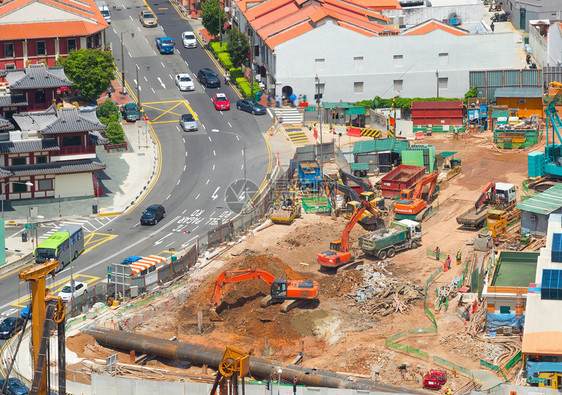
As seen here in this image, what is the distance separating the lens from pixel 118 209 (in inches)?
5281

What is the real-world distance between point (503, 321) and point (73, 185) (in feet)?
186

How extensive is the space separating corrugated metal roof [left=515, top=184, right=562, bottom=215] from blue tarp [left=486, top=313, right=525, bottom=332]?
60.7ft

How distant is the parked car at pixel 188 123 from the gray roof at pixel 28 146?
76.3 ft

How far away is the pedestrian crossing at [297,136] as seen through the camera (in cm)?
14925

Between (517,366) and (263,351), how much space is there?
2061 centimetres

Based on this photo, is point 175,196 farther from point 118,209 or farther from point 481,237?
point 481,237

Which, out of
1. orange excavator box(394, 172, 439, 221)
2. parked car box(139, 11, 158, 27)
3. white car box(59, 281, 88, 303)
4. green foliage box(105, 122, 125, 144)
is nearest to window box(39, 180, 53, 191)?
green foliage box(105, 122, 125, 144)

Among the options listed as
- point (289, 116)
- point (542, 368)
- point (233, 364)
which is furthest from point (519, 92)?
point (233, 364)

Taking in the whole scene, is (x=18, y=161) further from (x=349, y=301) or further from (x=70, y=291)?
(x=349, y=301)

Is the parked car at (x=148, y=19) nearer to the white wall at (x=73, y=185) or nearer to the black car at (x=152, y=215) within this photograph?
the white wall at (x=73, y=185)

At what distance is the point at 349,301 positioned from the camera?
107625mm

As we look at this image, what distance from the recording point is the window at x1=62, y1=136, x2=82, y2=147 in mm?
135375

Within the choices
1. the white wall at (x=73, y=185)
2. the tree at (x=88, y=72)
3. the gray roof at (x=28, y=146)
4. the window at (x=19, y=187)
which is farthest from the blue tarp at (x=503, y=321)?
the tree at (x=88, y=72)

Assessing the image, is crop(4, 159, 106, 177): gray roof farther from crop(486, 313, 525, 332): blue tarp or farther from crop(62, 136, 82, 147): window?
crop(486, 313, 525, 332): blue tarp
